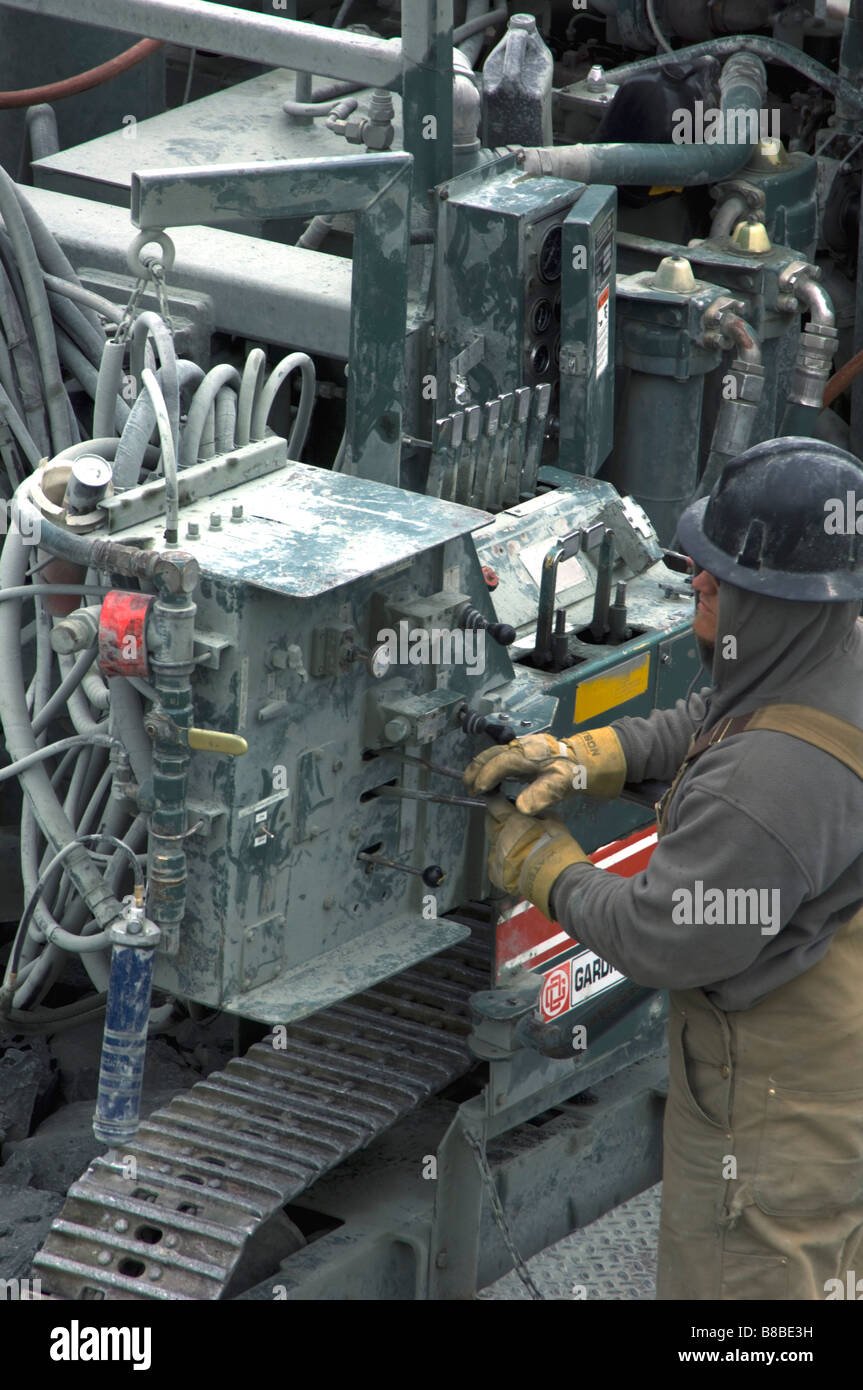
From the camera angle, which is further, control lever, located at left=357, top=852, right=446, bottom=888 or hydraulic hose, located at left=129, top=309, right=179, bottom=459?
control lever, located at left=357, top=852, right=446, bottom=888

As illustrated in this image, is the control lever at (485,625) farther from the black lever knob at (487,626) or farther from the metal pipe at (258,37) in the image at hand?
the metal pipe at (258,37)

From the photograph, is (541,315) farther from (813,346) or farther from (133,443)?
(133,443)

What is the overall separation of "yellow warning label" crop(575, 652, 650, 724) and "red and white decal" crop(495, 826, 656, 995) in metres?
0.32

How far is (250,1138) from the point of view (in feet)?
13.4

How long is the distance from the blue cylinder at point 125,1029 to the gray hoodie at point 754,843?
0.74 m

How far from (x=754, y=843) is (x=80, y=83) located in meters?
3.54

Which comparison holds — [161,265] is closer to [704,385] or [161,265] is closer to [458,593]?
Answer: [458,593]

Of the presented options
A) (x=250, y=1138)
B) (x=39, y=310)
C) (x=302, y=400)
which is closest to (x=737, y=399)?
(x=302, y=400)

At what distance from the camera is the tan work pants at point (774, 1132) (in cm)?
351

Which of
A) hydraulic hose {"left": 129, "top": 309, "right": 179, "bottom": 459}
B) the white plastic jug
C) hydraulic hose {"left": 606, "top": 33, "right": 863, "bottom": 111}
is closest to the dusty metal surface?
hydraulic hose {"left": 129, "top": 309, "right": 179, "bottom": 459}

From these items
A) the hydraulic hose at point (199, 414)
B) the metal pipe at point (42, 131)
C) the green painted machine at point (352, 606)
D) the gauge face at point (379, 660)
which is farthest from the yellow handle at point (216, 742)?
the metal pipe at point (42, 131)

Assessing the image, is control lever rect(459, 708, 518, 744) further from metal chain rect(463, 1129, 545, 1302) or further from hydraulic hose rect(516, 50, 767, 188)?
hydraulic hose rect(516, 50, 767, 188)

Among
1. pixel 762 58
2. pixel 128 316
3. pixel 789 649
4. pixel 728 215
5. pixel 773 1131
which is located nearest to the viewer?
pixel 789 649

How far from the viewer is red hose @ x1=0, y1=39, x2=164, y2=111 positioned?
5.84 metres
